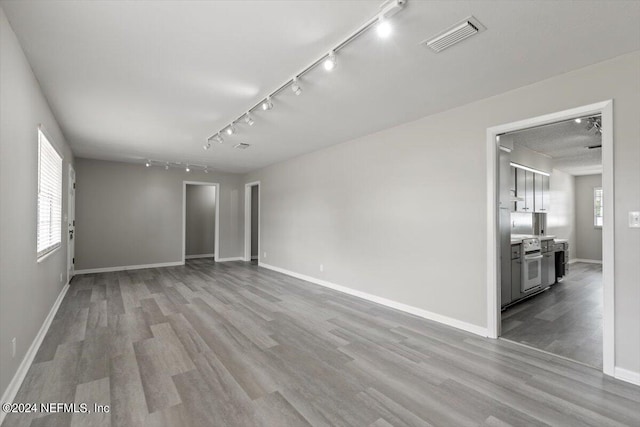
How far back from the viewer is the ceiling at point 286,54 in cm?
181

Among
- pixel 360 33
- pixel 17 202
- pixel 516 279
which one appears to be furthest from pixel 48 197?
pixel 516 279

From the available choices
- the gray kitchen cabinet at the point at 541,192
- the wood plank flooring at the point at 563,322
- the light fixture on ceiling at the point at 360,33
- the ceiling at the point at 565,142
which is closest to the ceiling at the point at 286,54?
the light fixture on ceiling at the point at 360,33

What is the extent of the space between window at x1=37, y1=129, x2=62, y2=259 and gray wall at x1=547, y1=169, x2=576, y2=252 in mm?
8894

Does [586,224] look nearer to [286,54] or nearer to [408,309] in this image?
[408,309]

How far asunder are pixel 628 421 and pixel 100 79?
498 centimetres

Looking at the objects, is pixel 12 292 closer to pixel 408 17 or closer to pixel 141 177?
pixel 408 17

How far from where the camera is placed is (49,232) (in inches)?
138

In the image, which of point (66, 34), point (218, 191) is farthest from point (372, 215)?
point (218, 191)

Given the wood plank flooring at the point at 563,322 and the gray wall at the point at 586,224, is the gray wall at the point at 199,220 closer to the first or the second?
the wood plank flooring at the point at 563,322

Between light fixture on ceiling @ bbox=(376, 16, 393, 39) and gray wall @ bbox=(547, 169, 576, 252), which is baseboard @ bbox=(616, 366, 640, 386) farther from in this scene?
gray wall @ bbox=(547, 169, 576, 252)

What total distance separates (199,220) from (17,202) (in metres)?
7.13

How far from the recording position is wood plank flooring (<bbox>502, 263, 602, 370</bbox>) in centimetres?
278

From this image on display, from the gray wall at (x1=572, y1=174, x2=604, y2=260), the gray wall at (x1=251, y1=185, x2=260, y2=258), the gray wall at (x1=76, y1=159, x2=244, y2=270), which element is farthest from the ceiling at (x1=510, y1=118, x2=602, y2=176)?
the gray wall at (x1=76, y1=159, x2=244, y2=270)

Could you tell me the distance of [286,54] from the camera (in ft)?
7.50
